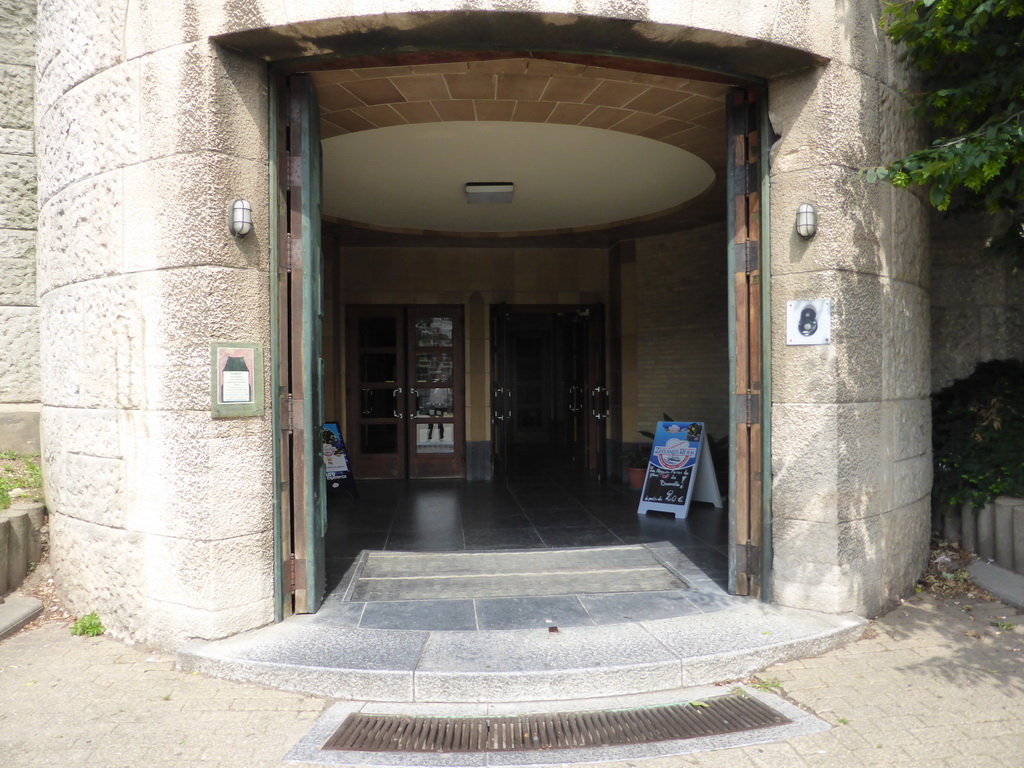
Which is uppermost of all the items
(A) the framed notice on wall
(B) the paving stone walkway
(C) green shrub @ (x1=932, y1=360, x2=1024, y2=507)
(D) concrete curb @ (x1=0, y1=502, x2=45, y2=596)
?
(A) the framed notice on wall

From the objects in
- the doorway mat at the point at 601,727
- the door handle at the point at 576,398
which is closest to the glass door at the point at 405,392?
the door handle at the point at 576,398

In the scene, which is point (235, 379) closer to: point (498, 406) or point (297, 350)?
point (297, 350)

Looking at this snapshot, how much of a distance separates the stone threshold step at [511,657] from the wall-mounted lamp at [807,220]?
2.11 meters

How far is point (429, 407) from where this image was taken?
954 centimetres

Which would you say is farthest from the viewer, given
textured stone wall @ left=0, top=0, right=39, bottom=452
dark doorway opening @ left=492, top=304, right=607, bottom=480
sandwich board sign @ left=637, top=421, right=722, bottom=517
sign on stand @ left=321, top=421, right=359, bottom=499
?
dark doorway opening @ left=492, top=304, right=607, bottom=480

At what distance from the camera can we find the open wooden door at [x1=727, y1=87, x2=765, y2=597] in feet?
13.9

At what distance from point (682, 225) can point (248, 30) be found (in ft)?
18.9

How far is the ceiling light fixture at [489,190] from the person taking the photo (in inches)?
261

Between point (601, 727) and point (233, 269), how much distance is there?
9.21 ft

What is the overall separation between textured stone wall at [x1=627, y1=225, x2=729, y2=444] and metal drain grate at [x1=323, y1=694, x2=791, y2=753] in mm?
5158

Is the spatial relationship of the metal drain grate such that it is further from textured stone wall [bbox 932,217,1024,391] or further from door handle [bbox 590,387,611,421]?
door handle [bbox 590,387,611,421]

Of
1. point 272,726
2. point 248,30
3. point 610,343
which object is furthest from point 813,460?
point 610,343

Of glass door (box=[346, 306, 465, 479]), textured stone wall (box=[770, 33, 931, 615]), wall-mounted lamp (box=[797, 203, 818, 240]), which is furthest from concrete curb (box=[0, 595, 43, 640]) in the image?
glass door (box=[346, 306, 465, 479])

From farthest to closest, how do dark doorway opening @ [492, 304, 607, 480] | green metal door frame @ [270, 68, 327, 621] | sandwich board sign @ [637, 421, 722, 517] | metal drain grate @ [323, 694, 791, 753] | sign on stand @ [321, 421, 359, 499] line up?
dark doorway opening @ [492, 304, 607, 480] < sign on stand @ [321, 421, 359, 499] < sandwich board sign @ [637, 421, 722, 517] < green metal door frame @ [270, 68, 327, 621] < metal drain grate @ [323, 694, 791, 753]
